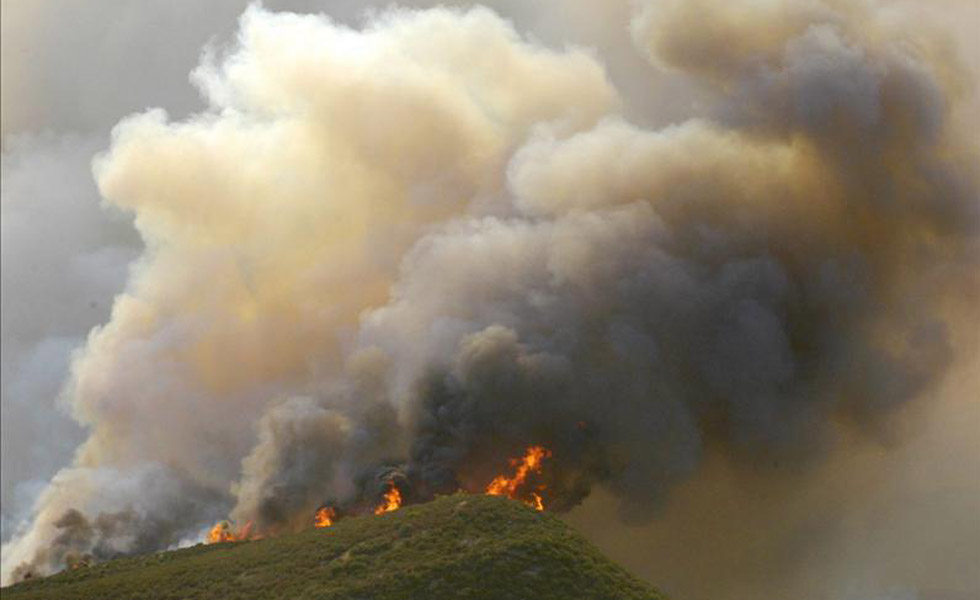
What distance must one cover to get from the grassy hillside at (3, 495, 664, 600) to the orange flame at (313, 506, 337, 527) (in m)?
16.9

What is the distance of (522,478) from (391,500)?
12920 millimetres

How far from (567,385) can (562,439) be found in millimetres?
5715

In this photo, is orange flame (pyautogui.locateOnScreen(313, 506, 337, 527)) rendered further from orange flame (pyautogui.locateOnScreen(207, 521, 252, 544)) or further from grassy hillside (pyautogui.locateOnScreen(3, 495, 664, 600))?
grassy hillside (pyautogui.locateOnScreen(3, 495, 664, 600))

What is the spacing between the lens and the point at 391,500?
399ft

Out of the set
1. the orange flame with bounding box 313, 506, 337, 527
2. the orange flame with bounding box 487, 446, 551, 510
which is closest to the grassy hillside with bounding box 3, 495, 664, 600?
the orange flame with bounding box 313, 506, 337, 527

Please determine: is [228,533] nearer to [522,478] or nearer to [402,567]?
[522,478]

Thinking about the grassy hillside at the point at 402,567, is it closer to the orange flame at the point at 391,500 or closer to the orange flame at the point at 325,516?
the orange flame at the point at 391,500

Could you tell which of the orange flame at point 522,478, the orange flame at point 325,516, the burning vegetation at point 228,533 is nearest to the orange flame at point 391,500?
the orange flame at point 325,516

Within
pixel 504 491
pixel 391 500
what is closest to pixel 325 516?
pixel 391 500

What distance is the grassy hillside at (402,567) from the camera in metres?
90.7

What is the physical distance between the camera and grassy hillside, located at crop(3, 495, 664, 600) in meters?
90.7

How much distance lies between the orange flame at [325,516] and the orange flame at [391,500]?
4862 mm

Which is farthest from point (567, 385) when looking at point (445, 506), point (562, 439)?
point (445, 506)

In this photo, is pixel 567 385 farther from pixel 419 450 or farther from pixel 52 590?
pixel 52 590
